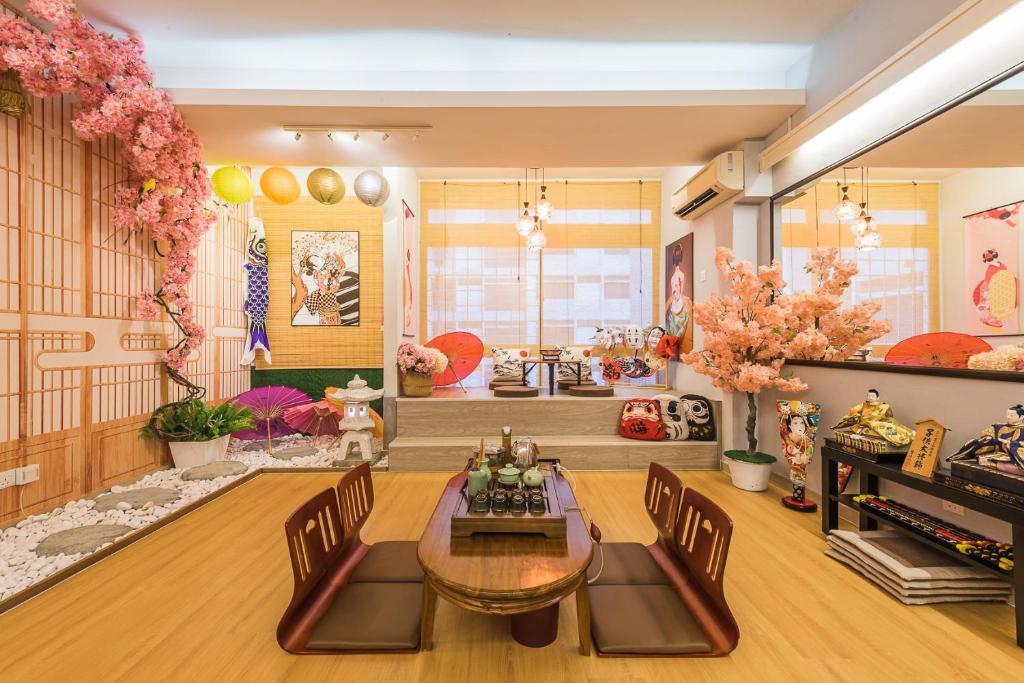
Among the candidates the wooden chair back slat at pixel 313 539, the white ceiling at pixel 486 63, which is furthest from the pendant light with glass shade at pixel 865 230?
the wooden chair back slat at pixel 313 539

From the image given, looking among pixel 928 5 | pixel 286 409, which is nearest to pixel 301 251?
pixel 286 409

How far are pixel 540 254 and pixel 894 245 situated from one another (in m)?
3.73

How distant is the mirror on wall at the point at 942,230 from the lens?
1952 millimetres

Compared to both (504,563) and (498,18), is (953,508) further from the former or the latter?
(498,18)

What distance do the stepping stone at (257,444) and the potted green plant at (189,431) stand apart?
0.57 meters

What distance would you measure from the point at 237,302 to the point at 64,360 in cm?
229

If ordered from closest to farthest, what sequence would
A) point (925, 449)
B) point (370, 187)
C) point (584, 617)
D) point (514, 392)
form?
1. point (584, 617)
2. point (925, 449)
3. point (370, 187)
4. point (514, 392)

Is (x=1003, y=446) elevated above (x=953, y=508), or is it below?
above

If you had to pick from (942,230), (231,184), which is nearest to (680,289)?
(942,230)

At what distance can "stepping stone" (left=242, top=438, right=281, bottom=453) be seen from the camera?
14.6ft

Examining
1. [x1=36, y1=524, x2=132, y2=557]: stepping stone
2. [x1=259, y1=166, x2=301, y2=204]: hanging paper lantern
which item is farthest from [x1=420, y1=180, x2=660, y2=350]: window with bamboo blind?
[x1=36, y1=524, x2=132, y2=557]: stepping stone

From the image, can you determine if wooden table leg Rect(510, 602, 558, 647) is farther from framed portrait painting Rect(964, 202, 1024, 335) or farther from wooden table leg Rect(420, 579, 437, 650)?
framed portrait painting Rect(964, 202, 1024, 335)

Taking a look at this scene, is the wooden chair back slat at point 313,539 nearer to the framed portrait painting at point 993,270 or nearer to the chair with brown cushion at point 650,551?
the chair with brown cushion at point 650,551

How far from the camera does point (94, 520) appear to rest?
269 centimetres
